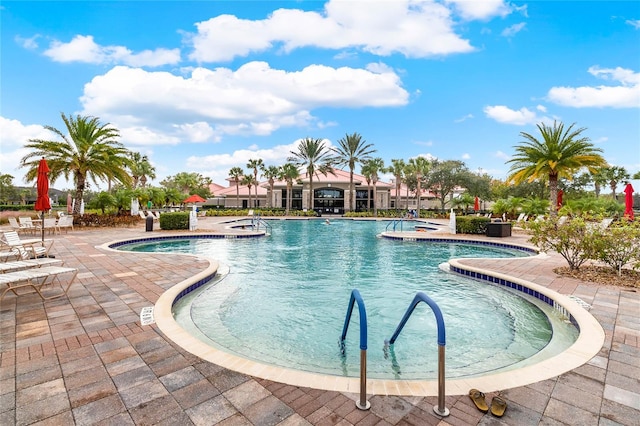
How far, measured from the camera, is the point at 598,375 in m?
3.25

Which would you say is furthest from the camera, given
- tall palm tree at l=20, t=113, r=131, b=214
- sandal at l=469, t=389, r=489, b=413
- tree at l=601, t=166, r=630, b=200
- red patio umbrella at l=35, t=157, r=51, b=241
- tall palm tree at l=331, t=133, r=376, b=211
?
tree at l=601, t=166, r=630, b=200

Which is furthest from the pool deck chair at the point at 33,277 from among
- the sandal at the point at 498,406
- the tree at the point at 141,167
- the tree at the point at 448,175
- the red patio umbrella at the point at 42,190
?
the tree at the point at 448,175

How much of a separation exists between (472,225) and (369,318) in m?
14.4

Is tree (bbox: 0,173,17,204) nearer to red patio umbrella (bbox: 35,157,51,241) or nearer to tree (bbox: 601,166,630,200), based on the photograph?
red patio umbrella (bbox: 35,157,51,241)

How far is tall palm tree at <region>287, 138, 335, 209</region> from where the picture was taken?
39969 mm

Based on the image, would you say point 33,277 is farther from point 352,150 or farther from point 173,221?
point 352,150

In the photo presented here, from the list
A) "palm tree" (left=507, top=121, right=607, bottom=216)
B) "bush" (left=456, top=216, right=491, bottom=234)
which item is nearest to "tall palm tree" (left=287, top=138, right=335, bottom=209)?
"bush" (left=456, top=216, right=491, bottom=234)

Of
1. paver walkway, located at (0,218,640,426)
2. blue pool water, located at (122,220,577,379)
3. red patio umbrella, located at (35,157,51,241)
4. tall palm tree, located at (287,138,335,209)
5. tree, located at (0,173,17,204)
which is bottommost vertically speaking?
blue pool water, located at (122,220,577,379)

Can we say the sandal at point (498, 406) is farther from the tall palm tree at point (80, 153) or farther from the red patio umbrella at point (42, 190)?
the tall palm tree at point (80, 153)

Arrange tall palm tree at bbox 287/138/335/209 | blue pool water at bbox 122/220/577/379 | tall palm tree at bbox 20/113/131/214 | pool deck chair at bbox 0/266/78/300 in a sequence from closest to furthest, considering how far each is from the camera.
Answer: blue pool water at bbox 122/220/577/379
pool deck chair at bbox 0/266/78/300
tall palm tree at bbox 20/113/131/214
tall palm tree at bbox 287/138/335/209

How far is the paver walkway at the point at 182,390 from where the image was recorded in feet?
8.41

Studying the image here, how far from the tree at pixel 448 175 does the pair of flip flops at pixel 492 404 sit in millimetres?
43438

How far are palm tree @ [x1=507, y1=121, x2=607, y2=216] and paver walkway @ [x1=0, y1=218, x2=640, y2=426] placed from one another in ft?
54.6

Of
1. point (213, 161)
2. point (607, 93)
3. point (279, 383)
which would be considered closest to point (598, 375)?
point (279, 383)
